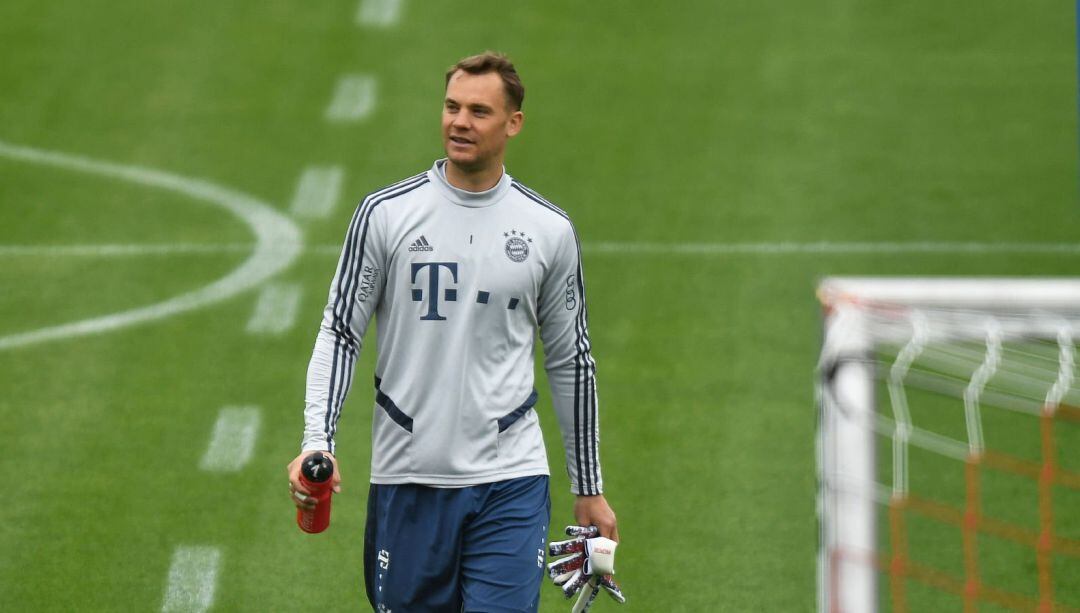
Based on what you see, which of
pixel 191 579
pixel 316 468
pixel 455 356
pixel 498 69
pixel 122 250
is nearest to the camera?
pixel 316 468

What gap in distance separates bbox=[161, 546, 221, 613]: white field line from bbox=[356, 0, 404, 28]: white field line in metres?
6.53

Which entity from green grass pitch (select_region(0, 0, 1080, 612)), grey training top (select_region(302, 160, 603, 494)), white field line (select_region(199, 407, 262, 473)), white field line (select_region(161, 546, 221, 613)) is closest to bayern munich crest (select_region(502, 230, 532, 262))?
grey training top (select_region(302, 160, 603, 494))

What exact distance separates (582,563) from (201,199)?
243 inches

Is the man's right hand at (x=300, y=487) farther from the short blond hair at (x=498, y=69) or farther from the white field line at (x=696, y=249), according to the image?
the white field line at (x=696, y=249)

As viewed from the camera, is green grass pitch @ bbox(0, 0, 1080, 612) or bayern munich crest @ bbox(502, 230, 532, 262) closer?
bayern munich crest @ bbox(502, 230, 532, 262)

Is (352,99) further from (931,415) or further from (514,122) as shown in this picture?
(514,122)

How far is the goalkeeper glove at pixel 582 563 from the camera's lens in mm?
5355

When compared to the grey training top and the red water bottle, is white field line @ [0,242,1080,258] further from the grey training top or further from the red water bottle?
the red water bottle

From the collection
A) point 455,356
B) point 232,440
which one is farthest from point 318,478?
point 232,440

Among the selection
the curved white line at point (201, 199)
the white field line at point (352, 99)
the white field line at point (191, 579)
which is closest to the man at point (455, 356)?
the white field line at point (191, 579)

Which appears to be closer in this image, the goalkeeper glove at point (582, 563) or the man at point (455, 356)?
the man at point (455, 356)

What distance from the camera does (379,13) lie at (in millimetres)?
13406

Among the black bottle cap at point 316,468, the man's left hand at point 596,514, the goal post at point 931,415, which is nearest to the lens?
the goal post at point 931,415

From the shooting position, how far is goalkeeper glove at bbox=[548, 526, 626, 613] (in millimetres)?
5355
